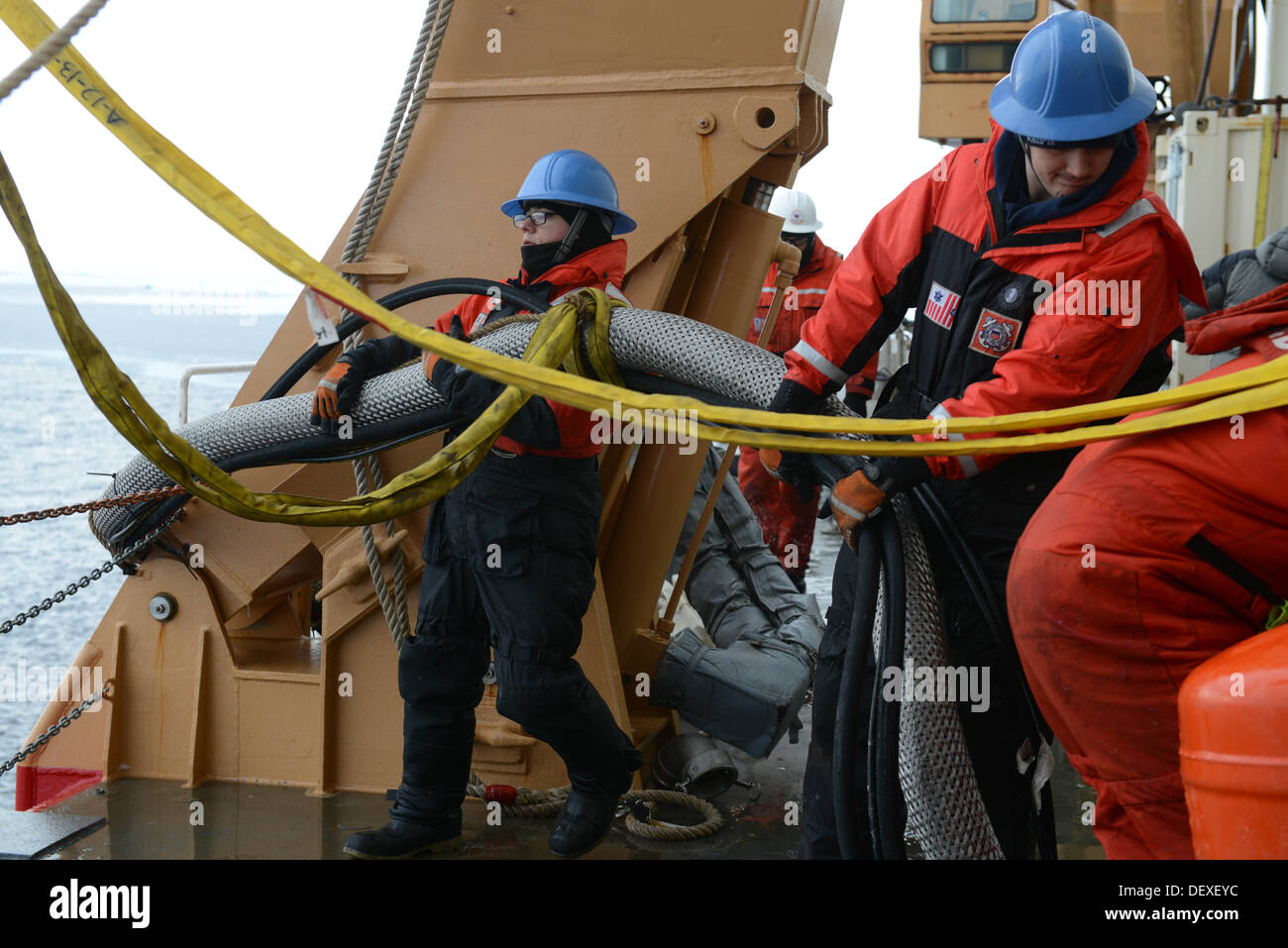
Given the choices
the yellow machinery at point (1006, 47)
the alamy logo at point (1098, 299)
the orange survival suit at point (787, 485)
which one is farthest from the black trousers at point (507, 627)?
the yellow machinery at point (1006, 47)

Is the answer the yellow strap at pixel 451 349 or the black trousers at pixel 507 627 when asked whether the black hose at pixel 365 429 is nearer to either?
the black trousers at pixel 507 627

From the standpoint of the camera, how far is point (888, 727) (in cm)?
238

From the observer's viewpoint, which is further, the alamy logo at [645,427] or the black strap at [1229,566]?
the alamy logo at [645,427]

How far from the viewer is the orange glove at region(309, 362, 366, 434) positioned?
3.21m

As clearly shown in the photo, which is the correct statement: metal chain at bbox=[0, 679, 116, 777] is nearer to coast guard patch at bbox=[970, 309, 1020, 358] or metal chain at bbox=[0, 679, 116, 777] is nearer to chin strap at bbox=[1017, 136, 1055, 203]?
coast guard patch at bbox=[970, 309, 1020, 358]

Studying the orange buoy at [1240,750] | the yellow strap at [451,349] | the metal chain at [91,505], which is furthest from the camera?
the metal chain at [91,505]

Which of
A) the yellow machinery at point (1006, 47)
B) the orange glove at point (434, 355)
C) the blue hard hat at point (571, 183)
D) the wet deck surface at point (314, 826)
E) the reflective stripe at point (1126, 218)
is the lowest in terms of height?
the wet deck surface at point (314, 826)

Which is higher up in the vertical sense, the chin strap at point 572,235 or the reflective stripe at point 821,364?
the chin strap at point 572,235

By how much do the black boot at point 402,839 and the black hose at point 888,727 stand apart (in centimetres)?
131

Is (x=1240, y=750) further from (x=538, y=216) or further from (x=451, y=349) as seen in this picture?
(x=538, y=216)

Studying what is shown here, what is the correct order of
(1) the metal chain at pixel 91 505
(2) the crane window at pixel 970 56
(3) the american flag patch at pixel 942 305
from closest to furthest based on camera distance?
1. (3) the american flag patch at pixel 942 305
2. (1) the metal chain at pixel 91 505
3. (2) the crane window at pixel 970 56

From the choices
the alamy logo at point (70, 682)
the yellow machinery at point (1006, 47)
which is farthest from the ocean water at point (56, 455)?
the yellow machinery at point (1006, 47)

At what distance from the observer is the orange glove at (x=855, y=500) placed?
2.44 metres

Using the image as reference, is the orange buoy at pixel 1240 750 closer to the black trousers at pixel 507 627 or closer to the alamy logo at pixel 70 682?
the black trousers at pixel 507 627
